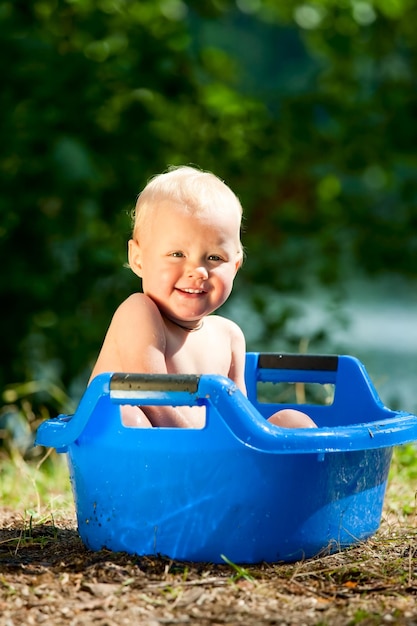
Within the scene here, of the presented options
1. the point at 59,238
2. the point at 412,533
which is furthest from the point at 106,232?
the point at 412,533

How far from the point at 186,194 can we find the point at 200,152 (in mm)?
2927

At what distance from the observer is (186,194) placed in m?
2.15

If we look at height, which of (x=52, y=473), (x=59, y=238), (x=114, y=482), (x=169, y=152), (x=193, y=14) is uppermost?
(x=193, y=14)

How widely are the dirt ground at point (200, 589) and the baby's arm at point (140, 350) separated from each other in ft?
1.00

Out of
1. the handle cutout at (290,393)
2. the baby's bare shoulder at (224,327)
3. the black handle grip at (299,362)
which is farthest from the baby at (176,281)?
the handle cutout at (290,393)

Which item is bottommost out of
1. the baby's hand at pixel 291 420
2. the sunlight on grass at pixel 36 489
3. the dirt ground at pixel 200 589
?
the sunlight on grass at pixel 36 489

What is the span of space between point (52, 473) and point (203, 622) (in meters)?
1.82

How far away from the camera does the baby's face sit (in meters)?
2.13

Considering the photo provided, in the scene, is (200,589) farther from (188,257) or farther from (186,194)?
(186,194)

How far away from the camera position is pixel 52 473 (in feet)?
10.9

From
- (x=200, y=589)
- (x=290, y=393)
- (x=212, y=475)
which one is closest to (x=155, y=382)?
(x=212, y=475)

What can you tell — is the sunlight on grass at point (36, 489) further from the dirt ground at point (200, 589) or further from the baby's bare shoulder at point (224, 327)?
the baby's bare shoulder at point (224, 327)

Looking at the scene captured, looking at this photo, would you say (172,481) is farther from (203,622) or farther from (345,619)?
(345,619)

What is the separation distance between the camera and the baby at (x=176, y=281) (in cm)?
208
